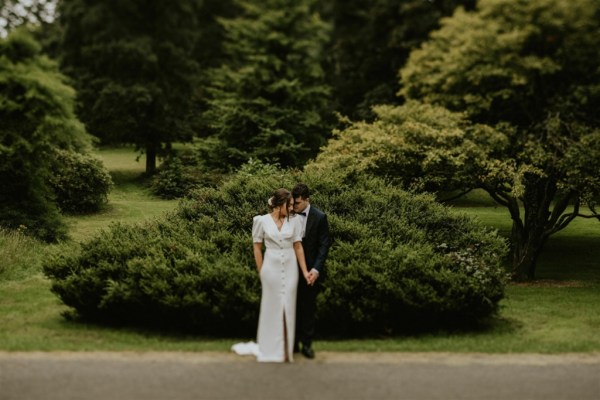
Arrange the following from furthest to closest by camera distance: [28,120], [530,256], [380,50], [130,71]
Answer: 1. [380,50]
2. [130,71]
3. [530,256]
4. [28,120]

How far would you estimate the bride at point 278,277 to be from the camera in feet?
26.6

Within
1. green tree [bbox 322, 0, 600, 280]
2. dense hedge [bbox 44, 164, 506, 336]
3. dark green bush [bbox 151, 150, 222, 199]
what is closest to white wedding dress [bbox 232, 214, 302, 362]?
dense hedge [bbox 44, 164, 506, 336]

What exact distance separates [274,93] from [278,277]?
1008 inches

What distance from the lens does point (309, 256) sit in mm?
8648

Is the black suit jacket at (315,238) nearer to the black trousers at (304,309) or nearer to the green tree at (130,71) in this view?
the black trousers at (304,309)

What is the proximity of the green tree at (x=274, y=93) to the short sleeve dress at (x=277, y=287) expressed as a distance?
22.2 meters

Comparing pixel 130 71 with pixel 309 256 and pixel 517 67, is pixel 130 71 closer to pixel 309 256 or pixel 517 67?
pixel 517 67

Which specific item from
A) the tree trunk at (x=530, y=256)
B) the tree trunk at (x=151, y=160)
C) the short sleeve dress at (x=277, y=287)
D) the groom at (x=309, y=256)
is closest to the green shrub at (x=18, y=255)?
the short sleeve dress at (x=277, y=287)

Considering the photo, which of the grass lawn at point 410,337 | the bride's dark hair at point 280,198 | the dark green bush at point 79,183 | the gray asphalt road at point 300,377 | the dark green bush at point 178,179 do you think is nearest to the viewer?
the gray asphalt road at point 300,377

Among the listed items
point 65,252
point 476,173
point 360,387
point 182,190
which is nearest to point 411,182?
point 476,173

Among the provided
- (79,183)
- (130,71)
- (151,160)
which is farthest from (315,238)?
(130,71)

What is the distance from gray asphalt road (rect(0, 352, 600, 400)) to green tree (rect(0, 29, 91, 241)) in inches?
394

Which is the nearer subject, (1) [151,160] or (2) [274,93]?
(2) [274,93]

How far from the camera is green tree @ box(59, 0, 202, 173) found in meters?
34.6
